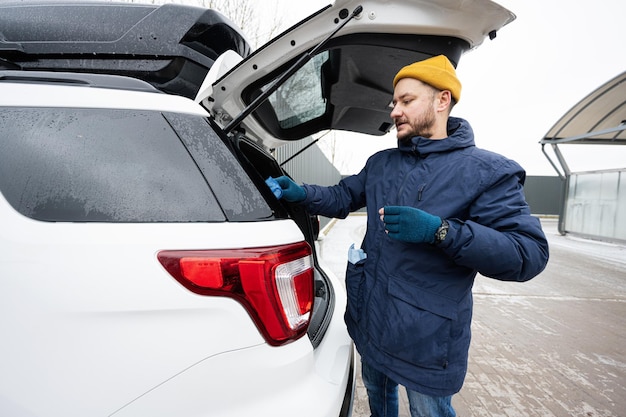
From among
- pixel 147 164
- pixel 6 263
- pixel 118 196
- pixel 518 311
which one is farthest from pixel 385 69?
pixel 518 311

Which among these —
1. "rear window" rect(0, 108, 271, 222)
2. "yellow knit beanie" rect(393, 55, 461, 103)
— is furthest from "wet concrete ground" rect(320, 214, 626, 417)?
"yellow knit beanie" rect(393, 55, 461, 103)

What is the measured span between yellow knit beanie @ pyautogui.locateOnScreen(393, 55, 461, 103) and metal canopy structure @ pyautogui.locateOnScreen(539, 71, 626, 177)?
903cm

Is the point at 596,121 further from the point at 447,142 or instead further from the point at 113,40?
the point at 113,40

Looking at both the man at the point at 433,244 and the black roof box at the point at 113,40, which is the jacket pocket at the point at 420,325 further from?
the black roof box at the point at 113,40

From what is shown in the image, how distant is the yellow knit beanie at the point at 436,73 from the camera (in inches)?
52.6

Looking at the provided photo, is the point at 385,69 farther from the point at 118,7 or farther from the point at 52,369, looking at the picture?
the point at 52,369

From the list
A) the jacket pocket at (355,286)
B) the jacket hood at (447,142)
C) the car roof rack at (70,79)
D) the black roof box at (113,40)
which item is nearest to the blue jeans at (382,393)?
the jacket pocket at (355,286)

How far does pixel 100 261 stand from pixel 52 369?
300 mm

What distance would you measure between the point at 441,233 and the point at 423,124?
21.1 inches

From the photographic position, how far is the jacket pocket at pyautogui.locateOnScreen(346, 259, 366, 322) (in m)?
1.44

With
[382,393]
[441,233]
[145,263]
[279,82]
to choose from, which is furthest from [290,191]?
[382,393]

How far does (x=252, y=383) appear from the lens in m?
0.86

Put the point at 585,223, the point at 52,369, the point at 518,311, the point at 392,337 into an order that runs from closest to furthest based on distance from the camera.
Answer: the point at 52,369 < the point at 392,337 < the point at 518,311 < the point at 585,223

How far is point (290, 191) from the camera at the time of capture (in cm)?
166
